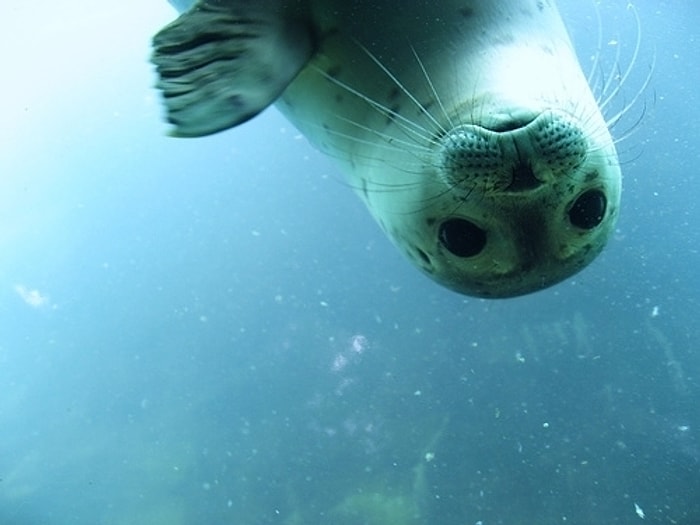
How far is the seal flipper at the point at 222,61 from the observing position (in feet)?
5.84

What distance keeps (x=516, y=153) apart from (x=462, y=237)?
27 cm

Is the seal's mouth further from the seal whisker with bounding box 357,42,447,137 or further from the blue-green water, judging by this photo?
the blue-green water

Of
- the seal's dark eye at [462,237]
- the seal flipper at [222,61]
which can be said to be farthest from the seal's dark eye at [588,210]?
the seal flipper at [222,61]

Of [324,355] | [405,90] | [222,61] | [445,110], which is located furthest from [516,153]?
[324,355]

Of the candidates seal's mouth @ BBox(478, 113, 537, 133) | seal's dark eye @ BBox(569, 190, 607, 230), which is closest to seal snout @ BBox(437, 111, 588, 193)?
seal's mouth @ BBox(478, 113, 537, 133)

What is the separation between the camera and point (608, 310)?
11.8ft

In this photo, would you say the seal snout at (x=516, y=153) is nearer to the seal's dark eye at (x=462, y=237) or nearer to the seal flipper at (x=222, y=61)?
the seal's dark eye at (x=462, y=237)

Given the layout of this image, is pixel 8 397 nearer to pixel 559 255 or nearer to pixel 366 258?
pixel 366 258

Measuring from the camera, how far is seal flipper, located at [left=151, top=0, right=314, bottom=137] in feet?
5.84

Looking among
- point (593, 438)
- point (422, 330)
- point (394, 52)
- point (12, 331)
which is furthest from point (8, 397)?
point (394, 52)

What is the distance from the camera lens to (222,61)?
1835 millimetres

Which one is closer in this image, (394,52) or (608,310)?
(394,52)

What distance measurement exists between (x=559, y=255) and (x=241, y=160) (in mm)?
3183

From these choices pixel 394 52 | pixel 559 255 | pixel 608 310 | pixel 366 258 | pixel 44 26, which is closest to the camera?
pixel 559 255
